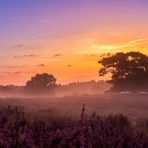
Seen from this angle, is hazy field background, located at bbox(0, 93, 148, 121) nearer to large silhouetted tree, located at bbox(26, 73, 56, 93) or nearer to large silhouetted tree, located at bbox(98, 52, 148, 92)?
Result: large silhouetted tree, located at bbox(98, 52, 148, 92)

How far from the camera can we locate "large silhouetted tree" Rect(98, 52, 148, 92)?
4681cm

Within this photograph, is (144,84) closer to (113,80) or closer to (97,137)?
(113,80)

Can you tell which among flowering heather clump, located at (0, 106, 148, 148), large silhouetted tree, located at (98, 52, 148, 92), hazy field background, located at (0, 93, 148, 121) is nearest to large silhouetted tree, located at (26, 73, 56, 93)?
large silhouetted tree, located at (98, 52, 148, 92)

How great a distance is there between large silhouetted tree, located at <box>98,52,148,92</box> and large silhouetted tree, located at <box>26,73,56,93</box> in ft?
85.0

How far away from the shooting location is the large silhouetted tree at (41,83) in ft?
237

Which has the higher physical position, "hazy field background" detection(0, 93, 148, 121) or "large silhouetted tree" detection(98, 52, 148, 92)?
"large silhouetted tree" detection(98, 52, 148, 92)

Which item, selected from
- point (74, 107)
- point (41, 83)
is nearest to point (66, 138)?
point (74, 107)

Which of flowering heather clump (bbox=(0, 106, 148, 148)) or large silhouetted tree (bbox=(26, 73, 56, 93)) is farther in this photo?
large silhouetted tree (bbox=(26, 73, 56, 93))

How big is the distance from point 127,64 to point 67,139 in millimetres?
42301

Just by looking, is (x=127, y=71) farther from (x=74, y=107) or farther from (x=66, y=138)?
(x=66, y=138)

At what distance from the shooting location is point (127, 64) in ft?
154

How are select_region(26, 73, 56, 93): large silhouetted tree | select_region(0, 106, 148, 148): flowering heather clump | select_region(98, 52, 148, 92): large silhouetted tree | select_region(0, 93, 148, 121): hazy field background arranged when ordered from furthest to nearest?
select_region(26, 73, 56, 93): large silhouetted tree
select_region(98, 52, 148, 92): large silhouetted tree
select_region(0, 93, 148, 121): hazy field background
select_region(0, 106, 148, 148): flowering heather clump

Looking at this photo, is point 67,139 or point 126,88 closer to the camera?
point 67,139

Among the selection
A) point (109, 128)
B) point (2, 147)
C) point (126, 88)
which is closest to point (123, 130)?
point (109, 128)
